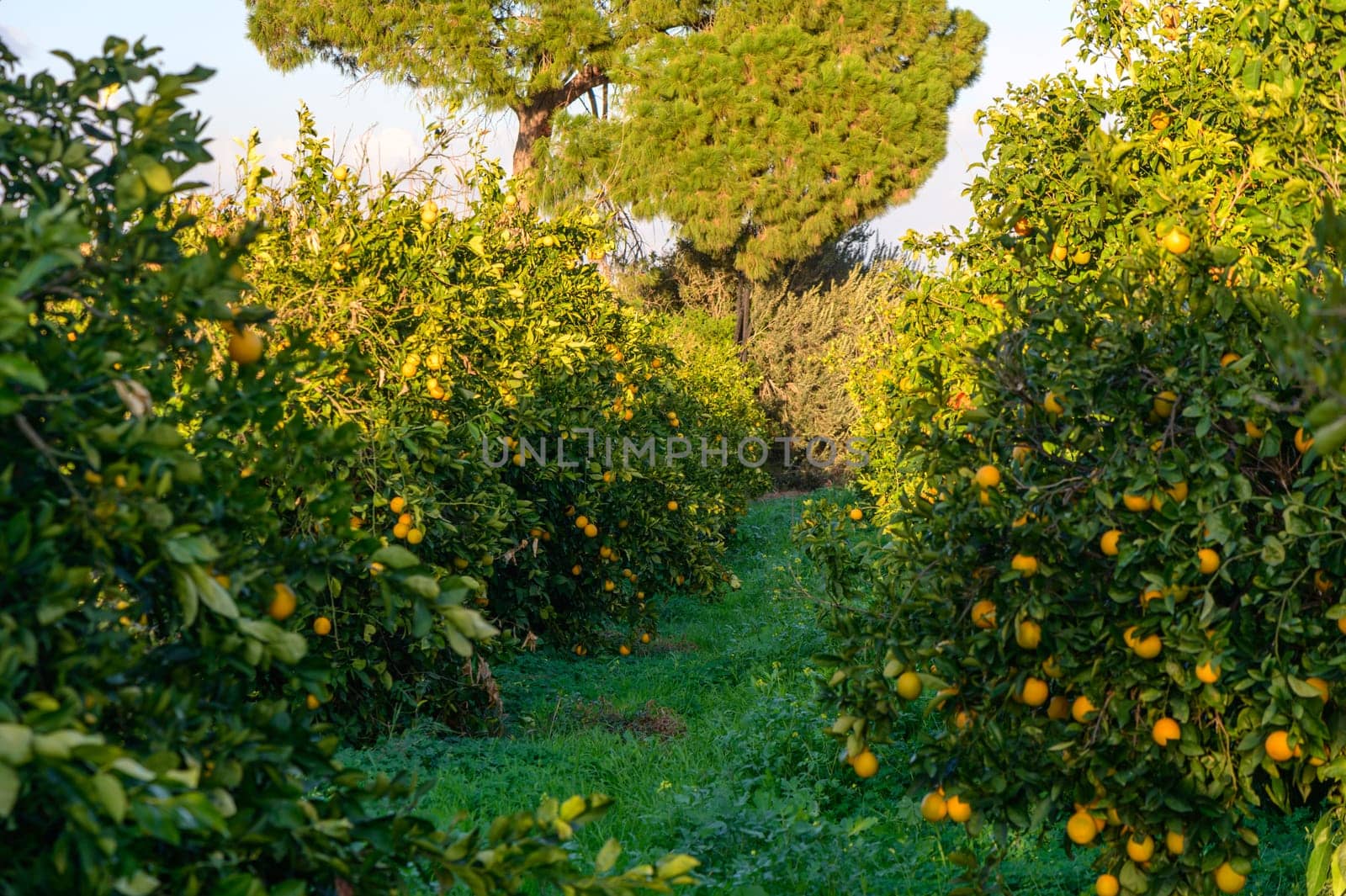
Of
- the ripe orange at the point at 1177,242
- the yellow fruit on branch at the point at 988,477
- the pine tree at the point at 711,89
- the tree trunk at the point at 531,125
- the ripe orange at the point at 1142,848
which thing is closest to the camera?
the ripe orange at the point at 1142,848

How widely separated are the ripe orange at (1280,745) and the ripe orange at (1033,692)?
1.36 feet

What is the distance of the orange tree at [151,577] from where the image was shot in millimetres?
1147

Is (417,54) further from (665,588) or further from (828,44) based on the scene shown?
(665,588)

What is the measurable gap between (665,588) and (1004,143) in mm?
3497

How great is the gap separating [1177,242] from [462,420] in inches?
126

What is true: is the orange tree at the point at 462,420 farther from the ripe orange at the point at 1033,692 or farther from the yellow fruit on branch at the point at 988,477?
the ripe orange at the point at 1033,692

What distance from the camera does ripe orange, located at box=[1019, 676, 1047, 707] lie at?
7.51ft

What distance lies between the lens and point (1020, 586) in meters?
2.27

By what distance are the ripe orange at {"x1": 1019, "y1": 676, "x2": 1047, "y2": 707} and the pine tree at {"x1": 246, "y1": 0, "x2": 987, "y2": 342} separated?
1551 centimetres

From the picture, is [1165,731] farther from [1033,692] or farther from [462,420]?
[462,420]

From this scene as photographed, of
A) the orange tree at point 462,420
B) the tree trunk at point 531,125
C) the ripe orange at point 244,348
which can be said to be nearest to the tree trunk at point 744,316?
the tree trunk at point 531,125

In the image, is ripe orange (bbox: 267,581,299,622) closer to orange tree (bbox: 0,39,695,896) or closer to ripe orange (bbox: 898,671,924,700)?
orange tree (bbox: 0,39,695,896)

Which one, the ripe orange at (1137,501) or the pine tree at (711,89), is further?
the pine tree at (711,89)

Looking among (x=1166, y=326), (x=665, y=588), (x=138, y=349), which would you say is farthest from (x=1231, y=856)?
(x=665, y=588)
